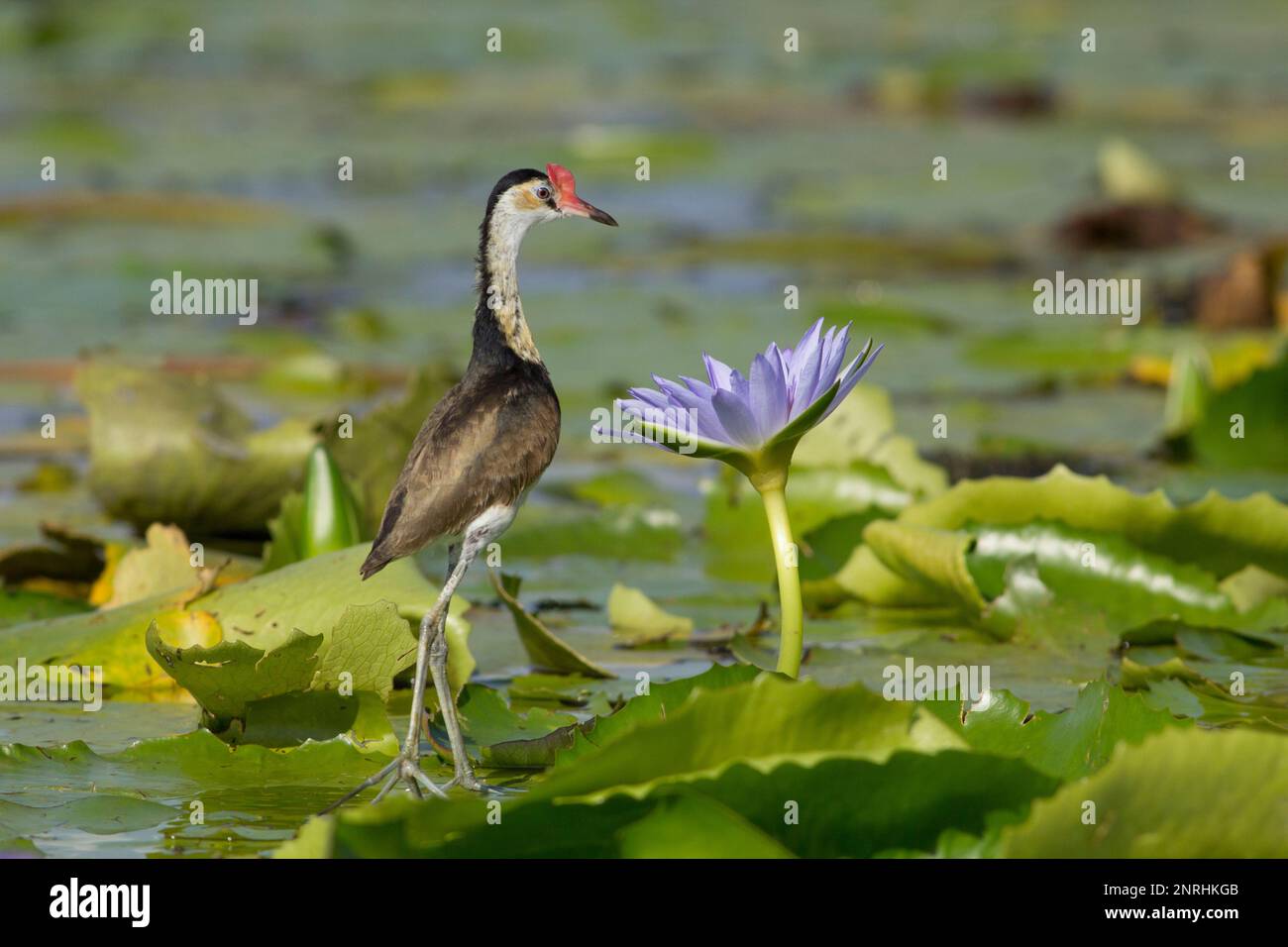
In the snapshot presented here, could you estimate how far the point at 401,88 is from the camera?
15859 mm

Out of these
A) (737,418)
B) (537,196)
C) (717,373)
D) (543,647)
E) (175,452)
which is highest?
(537,196)

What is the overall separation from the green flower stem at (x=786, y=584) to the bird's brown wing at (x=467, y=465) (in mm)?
508

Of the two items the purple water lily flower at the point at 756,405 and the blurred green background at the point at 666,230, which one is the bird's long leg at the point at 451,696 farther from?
the purple water lily flower at the point at 756,405

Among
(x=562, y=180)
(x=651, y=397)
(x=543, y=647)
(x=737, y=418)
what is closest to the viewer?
(x=737, y=418)

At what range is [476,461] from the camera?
3.17 metres

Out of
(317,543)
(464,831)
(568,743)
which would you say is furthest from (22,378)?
(464,831)

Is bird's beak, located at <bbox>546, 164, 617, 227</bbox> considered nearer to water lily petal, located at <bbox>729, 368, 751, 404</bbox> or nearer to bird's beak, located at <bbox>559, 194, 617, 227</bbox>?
bird's beak, located at <bbox>559, 194, 617, 227</bbox>

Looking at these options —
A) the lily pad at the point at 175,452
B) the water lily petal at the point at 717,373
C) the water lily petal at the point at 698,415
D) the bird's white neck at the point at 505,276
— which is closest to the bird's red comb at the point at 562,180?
the bird's white neck at the point at 505,276

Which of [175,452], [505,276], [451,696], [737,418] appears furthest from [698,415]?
[175,452]

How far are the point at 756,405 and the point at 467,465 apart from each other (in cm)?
61

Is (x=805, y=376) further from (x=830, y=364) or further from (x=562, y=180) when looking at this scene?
(x=562, y=180)

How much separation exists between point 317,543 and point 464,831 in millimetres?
1762

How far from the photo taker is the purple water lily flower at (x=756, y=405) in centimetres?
279
